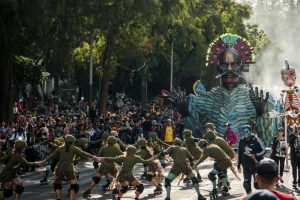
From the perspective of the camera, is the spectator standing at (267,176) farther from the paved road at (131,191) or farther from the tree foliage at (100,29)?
the tree foliage at (100,29)

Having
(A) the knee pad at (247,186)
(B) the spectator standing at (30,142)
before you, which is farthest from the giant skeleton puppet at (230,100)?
(A) the knee pad at (247,186)

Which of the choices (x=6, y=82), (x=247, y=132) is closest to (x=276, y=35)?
(x=6, y=82)

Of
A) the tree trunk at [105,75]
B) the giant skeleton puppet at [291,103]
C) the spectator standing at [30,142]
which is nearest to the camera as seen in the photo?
the spectator standing at [30,142]

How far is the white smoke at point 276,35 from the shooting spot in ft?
289

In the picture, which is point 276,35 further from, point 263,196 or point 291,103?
point 263,196

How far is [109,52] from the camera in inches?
1531

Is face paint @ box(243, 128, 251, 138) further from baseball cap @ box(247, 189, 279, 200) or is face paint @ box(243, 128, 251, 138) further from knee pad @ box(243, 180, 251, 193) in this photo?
baseball cap @ box(247, 189, 279, 200)

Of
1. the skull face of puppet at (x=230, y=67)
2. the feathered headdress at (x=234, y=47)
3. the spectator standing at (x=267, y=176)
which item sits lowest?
the spectator standing at (x=267, y=176)

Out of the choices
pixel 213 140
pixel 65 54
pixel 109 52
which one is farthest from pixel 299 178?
pixel 109 52

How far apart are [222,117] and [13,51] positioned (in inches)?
443

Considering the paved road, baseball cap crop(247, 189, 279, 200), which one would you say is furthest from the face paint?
baseball cap crop(247, 189, 279, 200)

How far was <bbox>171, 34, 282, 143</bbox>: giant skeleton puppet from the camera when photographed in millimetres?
33969

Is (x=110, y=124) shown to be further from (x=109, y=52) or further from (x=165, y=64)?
(x=165, y=64)

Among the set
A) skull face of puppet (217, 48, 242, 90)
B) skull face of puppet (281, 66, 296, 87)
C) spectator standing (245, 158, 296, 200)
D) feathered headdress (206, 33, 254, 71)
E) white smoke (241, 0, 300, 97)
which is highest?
white smoke (241, 0, 300, 97)
